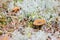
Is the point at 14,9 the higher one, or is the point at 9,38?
the point at 14,9

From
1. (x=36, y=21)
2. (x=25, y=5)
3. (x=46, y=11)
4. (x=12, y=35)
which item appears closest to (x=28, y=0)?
(x=25, y=5)

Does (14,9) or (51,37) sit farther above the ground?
(14,9)

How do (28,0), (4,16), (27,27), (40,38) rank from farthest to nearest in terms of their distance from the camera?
1. (28,0)
2. (4,16)
3. (27,27)
4. (40,38)

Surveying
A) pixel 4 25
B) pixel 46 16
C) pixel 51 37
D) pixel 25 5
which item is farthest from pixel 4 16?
pixel 51 37

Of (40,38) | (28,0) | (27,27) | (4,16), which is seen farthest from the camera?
(28,0)

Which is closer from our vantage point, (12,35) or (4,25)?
(12,35)

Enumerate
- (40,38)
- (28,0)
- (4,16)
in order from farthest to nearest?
1. (28,0)
2. (4,16)
3. (40,38)

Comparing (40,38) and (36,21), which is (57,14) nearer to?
(36,21)

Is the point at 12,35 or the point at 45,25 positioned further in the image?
the point at 45,25

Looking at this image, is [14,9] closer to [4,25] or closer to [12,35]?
[4,25]
